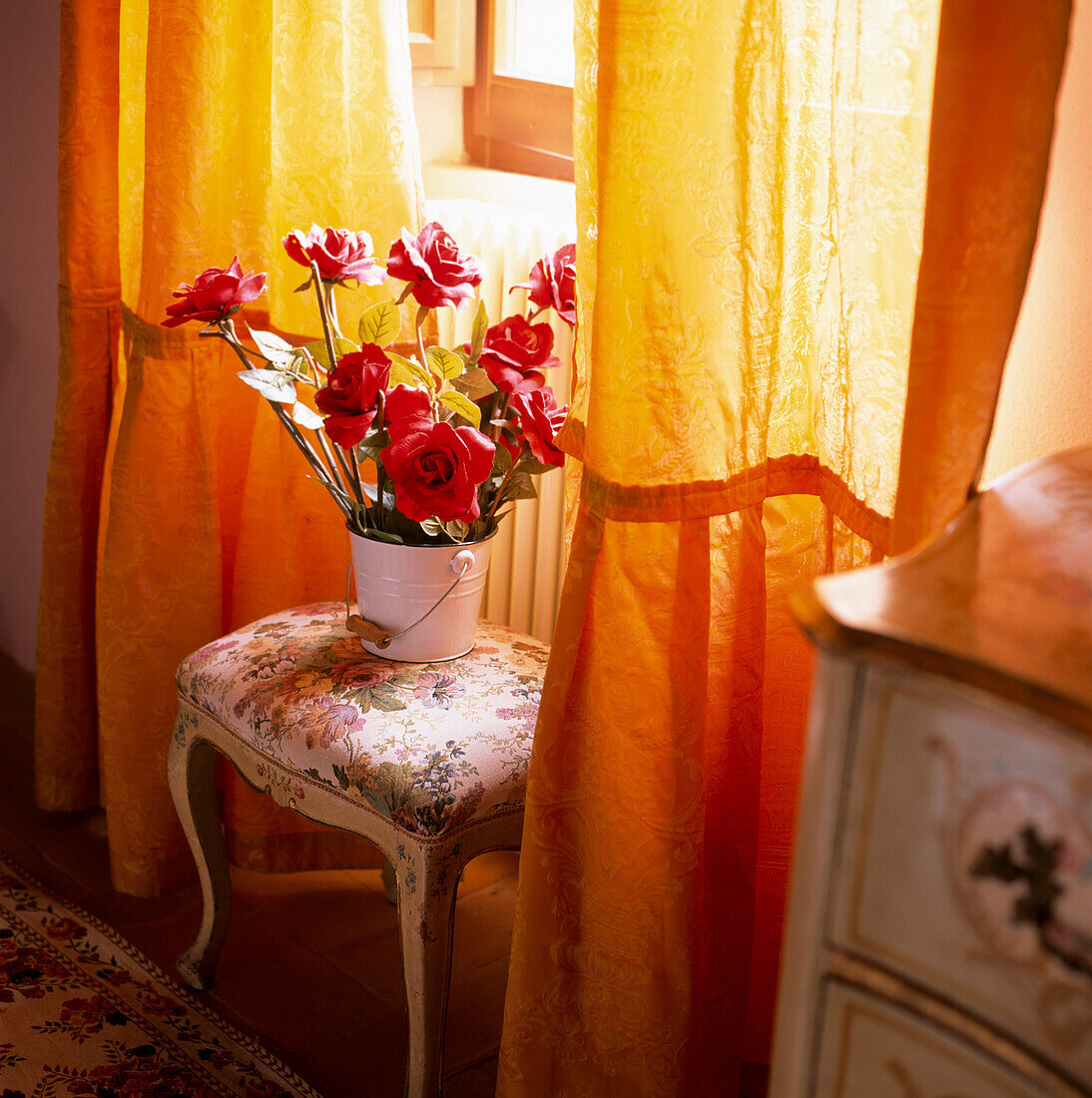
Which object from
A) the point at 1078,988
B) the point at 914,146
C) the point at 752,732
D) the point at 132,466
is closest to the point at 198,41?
the point at 132,466

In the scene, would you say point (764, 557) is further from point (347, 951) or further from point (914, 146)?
point (347, 951)

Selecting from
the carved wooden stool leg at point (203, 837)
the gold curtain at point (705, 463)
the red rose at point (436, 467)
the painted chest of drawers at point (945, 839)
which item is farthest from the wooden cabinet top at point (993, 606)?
the carved wooden stool leg at point (203, 837)

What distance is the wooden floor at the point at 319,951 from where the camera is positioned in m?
1.45

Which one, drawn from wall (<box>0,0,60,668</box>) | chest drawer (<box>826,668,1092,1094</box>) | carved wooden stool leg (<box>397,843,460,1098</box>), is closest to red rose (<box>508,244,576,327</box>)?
carved wooden stool leg (<box>397,843,460,1098</box>)

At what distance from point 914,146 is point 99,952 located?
58.8 inches

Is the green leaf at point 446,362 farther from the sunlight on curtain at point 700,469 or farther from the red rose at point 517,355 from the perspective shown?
the sunlight on curtain at point 700,469

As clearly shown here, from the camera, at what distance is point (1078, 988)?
43cm

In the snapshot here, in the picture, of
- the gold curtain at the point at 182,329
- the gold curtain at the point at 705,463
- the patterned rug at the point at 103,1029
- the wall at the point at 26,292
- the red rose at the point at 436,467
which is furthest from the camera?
the wall at the point at 26,292

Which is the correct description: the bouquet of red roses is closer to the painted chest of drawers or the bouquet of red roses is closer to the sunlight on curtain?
the sunlight on curtain

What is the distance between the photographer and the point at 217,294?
1269mm

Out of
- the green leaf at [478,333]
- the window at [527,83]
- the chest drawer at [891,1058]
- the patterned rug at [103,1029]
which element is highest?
the window at [527,83]

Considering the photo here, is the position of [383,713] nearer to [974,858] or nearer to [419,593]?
[419,593]

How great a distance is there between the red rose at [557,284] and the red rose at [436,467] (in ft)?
0.70

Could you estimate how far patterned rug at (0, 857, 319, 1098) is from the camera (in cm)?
138
